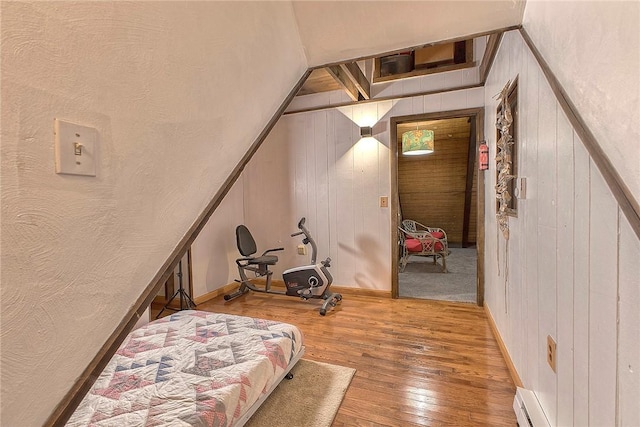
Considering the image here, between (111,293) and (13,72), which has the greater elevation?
(13,72)

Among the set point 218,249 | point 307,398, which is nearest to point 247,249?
point 218,249

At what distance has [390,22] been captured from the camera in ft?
3.92

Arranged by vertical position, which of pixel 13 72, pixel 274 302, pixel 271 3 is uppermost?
pixel 271 3

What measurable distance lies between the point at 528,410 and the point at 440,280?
2.92m

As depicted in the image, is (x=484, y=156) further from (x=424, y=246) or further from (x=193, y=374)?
(x=193, y=374)

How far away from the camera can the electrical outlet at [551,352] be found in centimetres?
123

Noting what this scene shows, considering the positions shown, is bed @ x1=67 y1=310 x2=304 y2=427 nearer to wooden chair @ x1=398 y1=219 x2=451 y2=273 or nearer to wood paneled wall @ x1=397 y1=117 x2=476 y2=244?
wooden chair @ x1=398 y1=219 x2=451 y2=273

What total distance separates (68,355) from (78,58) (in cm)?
57

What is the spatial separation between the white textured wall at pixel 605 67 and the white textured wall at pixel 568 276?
52mm

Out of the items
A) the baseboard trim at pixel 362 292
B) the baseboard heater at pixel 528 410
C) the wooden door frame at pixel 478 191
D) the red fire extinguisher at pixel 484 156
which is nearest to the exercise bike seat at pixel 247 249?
the baseboard trim at pixel 362 292

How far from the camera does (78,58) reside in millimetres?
537

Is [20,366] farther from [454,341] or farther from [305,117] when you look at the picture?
[305,117]

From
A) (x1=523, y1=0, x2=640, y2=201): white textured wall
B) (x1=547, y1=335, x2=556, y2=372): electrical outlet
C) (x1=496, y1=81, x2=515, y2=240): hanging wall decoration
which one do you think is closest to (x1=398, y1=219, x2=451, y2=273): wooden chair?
(x1=496, y1=81, x2=515, y2=240): hanging wall decoration

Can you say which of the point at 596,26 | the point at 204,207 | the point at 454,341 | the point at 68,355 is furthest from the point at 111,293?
the point at 454,341
